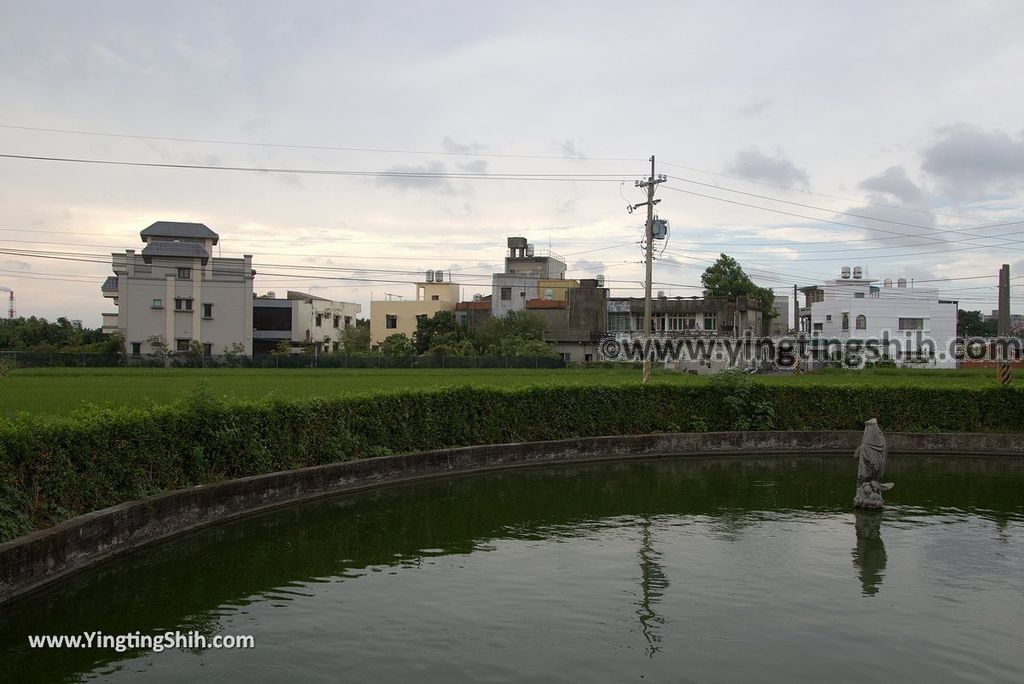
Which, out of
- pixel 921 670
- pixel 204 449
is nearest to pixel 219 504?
pixel 204 449

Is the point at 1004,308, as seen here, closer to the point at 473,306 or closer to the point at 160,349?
the point at 473,306

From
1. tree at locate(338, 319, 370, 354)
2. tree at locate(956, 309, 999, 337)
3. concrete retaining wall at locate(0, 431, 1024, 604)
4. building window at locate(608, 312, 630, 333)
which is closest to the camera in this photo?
concrete retaining wall at locate(0, 431, 1024, 604)

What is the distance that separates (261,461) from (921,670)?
11312 mm

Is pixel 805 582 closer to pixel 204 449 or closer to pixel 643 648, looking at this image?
pixel 643 648

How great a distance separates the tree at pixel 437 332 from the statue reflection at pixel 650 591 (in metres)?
53.2

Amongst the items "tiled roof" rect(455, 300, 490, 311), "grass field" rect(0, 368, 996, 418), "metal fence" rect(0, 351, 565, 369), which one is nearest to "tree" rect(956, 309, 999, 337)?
"grass field" rect(0, 368, 996, 418)

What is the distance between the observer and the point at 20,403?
19484 mm

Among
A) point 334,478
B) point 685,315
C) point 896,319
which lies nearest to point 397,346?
point 685,315

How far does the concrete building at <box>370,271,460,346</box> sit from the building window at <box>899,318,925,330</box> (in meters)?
39.6

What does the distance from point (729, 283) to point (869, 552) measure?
75916 mm

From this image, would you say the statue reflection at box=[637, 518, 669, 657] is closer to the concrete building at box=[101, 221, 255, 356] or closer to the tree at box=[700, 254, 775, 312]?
the concrete building at box=[101, 221, 255, 356]

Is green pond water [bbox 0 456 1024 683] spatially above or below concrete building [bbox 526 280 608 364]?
below

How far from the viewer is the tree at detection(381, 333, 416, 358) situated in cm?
6438

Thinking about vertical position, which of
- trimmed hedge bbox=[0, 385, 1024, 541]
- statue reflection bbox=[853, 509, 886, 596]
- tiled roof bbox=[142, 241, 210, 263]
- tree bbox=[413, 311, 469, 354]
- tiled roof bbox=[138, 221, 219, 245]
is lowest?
statue reflection bbox=[853, 509, 886, 596]
